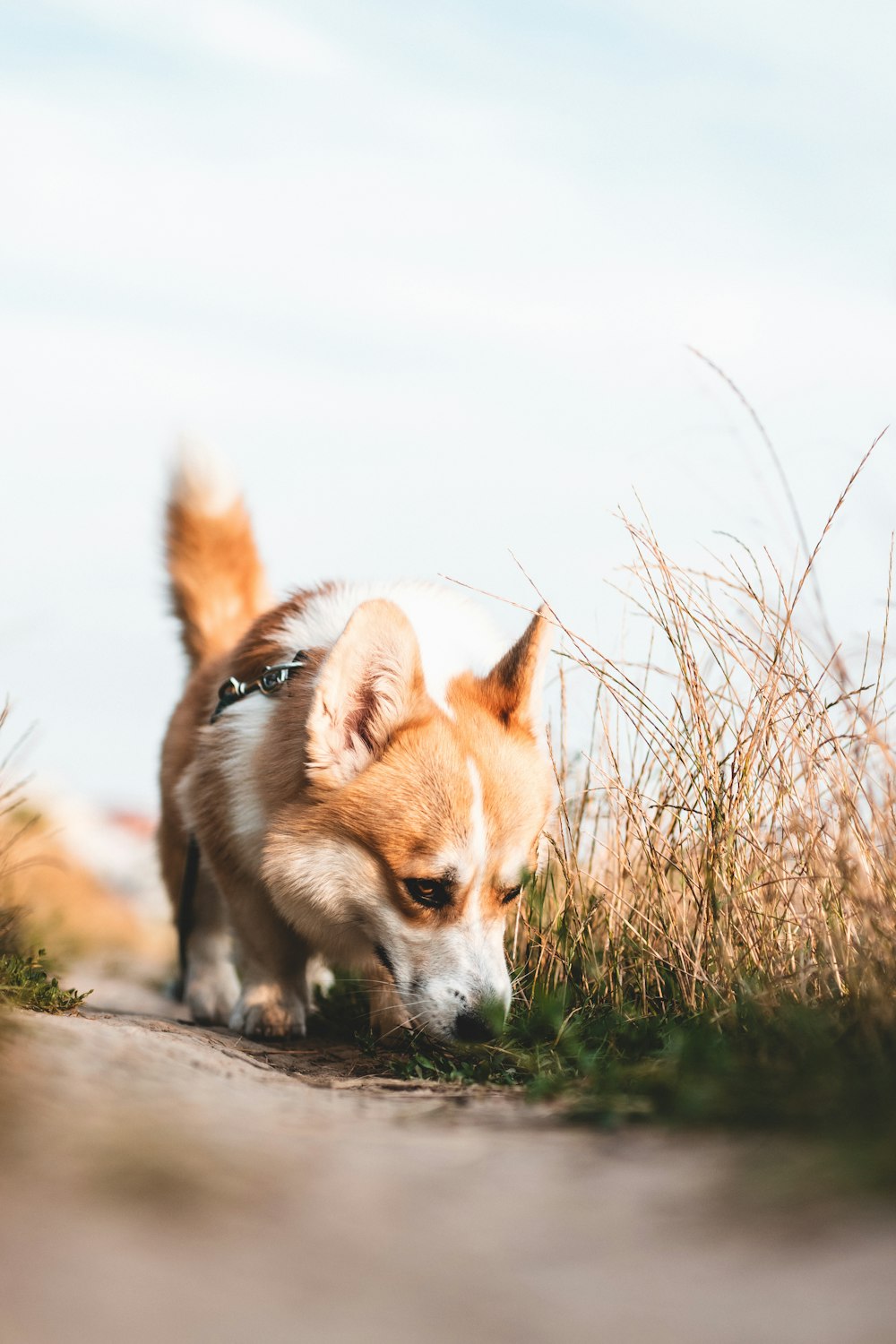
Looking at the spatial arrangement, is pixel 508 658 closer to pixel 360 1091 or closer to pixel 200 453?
pixel 360 1091

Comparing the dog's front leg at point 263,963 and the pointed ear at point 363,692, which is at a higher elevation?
the pointed ear at point 363,692

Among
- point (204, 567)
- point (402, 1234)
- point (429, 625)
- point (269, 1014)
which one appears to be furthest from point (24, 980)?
point (204, 567)

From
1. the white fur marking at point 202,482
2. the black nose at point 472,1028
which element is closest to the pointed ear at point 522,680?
the black nose at point 472,1028

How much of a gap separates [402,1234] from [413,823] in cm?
181

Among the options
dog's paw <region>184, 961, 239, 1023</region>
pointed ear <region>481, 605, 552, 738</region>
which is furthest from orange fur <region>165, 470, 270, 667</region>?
pointed ear <region>481, 605, 552, 738</region>

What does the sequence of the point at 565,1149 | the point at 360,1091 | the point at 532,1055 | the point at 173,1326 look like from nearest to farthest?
the point at 173,1326, the point at 565,1149, the point at 360,1091, the point at 532,1055

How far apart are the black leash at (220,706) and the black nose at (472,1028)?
1244mm

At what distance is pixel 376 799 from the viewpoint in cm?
342

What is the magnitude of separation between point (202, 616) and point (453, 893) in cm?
262

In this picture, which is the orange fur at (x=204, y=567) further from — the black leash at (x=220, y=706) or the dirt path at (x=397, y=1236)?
the dirt path at (x=397, y=1236)

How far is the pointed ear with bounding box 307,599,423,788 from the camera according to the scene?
11.1 ft

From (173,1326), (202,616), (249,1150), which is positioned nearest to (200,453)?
(202,616)

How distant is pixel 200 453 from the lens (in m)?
5.66

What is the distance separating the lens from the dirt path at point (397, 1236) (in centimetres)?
132
